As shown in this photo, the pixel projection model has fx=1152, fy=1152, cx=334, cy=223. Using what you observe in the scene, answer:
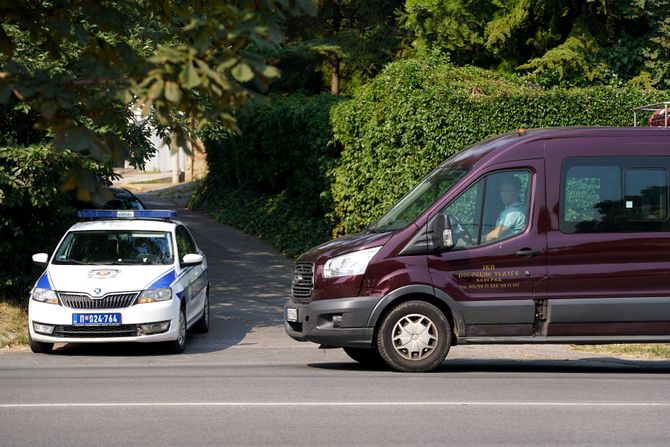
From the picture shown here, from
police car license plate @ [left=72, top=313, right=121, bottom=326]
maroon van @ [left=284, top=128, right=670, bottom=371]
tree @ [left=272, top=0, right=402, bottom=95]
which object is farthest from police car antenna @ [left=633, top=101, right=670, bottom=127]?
tree @ [left=272, top=0, right=402, bottom=95]

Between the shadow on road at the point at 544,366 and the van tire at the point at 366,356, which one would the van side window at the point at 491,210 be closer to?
the shadow on road at the point at 544,366

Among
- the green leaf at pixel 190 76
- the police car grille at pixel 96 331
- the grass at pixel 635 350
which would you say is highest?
the green leaf at pixel 190 76

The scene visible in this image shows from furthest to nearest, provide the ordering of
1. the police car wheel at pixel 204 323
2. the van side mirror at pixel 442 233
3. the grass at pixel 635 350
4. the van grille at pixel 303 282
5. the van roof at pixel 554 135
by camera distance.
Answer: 1. the police car wheel at pixel 204 323
2. the grass at pixel 635 350
3. the van grille at pixel 303 282
4. the van roof at pixel 554 135
5. the van side mirror at pixel 442 233

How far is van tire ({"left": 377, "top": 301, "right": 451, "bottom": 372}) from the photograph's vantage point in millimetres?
11523

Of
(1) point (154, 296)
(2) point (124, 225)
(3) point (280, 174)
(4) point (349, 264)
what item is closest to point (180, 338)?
(1) point (154, 296)

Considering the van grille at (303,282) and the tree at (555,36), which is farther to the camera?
the tree at (555,36)

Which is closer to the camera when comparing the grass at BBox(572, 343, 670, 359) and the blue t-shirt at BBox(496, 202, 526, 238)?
the blue t-shirt at BBox(496, 202, 526, 238)

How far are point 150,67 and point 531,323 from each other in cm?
664

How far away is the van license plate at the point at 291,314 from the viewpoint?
12.1 metres

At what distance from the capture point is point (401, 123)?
1925 centimetres

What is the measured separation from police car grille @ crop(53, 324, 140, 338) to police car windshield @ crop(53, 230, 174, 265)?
109 centimetres

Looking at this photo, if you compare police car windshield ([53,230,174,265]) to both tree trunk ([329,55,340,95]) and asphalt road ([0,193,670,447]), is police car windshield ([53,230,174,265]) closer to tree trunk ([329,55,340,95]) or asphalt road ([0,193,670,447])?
asphalt road ([0,193,670,447])

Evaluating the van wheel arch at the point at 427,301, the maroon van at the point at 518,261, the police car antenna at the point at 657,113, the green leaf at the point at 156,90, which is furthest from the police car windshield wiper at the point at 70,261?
the green leaf at the point at 156,90

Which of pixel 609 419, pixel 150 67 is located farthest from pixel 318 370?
pixel 150 67
